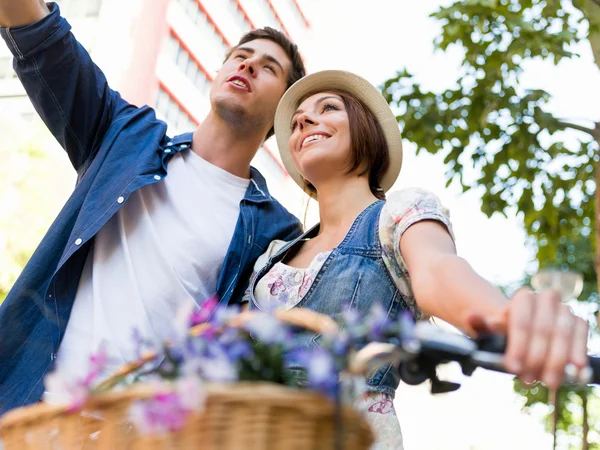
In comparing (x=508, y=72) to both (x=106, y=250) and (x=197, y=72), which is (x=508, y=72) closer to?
(x=106, y=250)

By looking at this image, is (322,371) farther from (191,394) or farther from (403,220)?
(403,220)

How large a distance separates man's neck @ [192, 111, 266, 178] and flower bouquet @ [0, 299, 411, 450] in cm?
194

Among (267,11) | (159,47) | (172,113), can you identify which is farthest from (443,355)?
(267,11)

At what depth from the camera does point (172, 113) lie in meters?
30.6

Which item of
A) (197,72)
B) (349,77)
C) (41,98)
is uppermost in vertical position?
(197,72)

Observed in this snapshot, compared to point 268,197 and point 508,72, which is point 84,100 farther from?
point 508,72

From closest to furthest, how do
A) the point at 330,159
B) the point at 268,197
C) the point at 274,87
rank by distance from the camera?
the point at 330,159 → the point at 268,197 → the point at 274,87

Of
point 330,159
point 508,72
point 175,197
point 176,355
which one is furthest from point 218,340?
point 508,72

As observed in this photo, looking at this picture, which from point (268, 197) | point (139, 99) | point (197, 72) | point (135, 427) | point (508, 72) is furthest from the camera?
point (197, 72)

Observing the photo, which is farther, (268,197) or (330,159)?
(268,197)

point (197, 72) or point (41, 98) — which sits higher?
point (197, 72)

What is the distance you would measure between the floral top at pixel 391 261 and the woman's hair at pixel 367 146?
0.45 meters

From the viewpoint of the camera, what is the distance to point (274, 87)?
306 centimetres

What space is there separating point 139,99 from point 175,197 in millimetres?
26341
